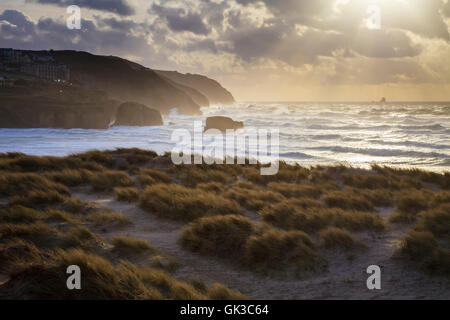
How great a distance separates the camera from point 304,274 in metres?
5.45

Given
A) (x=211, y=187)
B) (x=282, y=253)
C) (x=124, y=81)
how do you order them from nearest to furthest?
1. (x=282, y=253)
2. (x=211, y=187)
3. (x=124, y=81)

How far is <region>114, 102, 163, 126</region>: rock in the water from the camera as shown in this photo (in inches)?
2516

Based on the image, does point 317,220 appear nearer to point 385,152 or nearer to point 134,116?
point 385,152

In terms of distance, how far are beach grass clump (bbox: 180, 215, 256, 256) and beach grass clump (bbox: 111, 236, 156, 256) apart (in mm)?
789

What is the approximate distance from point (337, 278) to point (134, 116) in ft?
208

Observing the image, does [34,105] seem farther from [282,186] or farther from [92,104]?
[282,186]

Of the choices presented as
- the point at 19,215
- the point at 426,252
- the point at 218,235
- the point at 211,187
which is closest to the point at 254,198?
the point at 211,187

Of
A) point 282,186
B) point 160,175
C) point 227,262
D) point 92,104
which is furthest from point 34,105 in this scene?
point 227,262

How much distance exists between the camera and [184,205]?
8.68 metres

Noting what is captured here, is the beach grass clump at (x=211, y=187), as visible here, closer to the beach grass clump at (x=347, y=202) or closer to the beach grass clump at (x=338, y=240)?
the beach grass clump at (x=347, y=202)

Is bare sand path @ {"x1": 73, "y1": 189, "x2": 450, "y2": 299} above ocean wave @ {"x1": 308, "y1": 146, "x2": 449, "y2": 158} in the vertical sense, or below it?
below

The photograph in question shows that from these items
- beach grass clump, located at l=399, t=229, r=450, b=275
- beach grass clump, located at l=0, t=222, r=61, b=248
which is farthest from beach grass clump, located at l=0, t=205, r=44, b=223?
beach grass clump, located at l=399, t=229, r=450, b=275

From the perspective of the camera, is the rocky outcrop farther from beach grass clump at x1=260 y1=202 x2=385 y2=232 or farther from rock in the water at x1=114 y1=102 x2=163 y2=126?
beach grass clump at x1=260 y1=202 x2=385 y2=232
